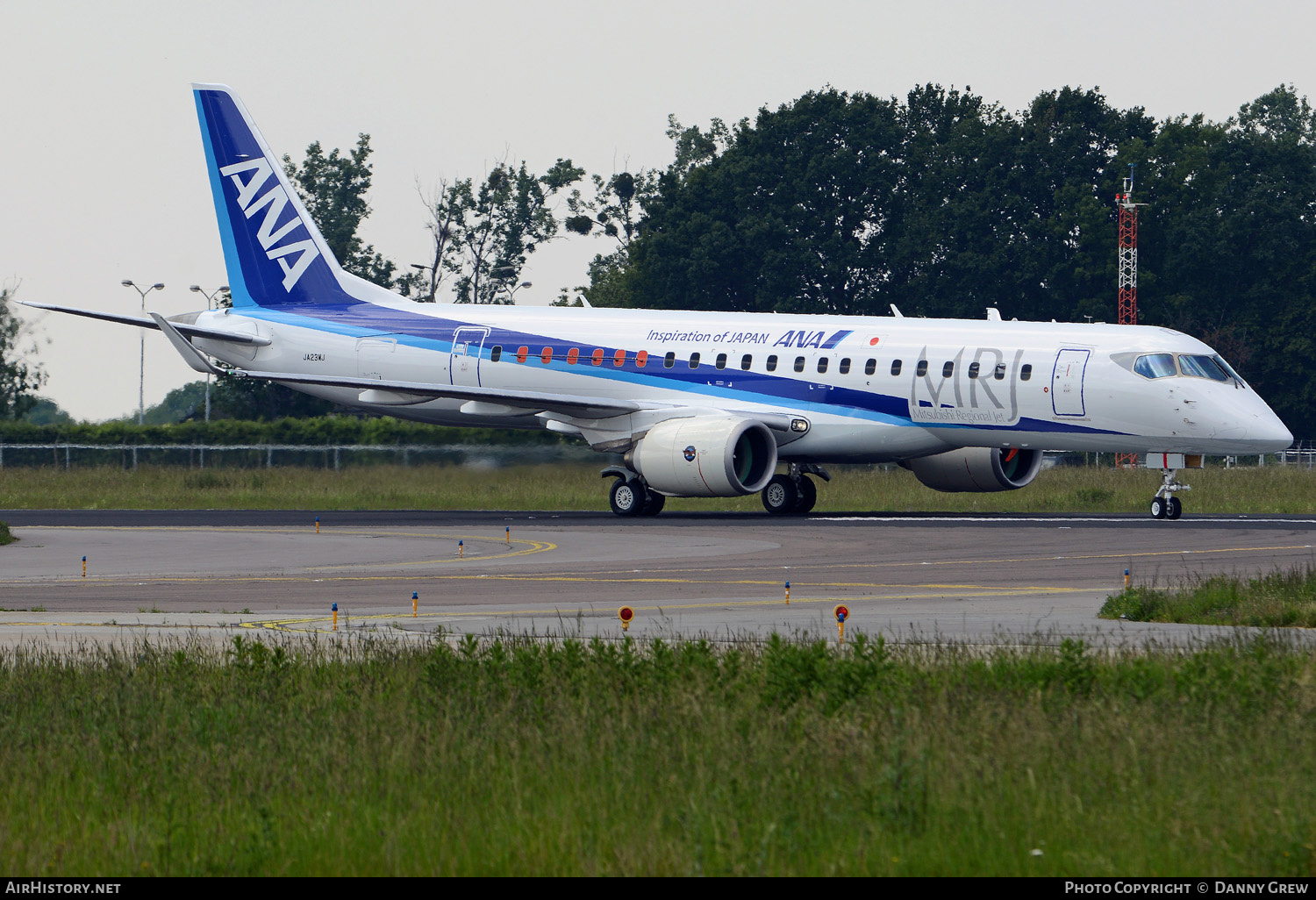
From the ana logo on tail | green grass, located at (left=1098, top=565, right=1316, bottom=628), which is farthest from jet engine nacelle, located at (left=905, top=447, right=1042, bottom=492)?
green grass, located at (left=1098, top=565, right=1316, bottom=628)

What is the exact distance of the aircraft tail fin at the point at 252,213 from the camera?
4466cm

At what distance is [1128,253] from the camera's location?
282 feet

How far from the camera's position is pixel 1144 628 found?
16594mm

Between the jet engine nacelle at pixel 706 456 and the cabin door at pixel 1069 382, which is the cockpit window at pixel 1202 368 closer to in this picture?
the cabin door at pixel 1069 382

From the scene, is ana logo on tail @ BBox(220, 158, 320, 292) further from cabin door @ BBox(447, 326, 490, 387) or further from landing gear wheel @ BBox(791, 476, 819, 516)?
landing gear wheel @ BBox(791, 476, 819, 516)

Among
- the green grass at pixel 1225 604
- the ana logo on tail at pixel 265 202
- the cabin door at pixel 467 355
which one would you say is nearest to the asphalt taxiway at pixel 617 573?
the green grass at pixel 1225 604

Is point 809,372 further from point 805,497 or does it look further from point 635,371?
point 635,371

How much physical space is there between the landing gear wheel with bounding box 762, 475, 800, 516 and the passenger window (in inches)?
335

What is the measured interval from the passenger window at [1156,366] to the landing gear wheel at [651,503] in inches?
433

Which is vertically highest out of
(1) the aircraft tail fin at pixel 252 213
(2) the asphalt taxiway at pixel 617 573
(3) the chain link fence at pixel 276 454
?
(1) the aircraft tail fin at pixel 252 213

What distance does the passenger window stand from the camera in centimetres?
3416

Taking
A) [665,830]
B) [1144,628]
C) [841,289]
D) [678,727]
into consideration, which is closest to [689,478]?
[1144,628]

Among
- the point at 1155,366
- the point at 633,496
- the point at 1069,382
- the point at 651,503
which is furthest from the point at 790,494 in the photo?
the point at 1155,366

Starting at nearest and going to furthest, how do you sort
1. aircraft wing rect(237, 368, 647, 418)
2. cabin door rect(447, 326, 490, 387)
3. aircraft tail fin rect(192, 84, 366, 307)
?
aircraft wing rect(237, 368, 647, 418) < cabin door rect(447, 326, 490, 387) < aircraft tail fin rect(192, 84, 366, 307)
